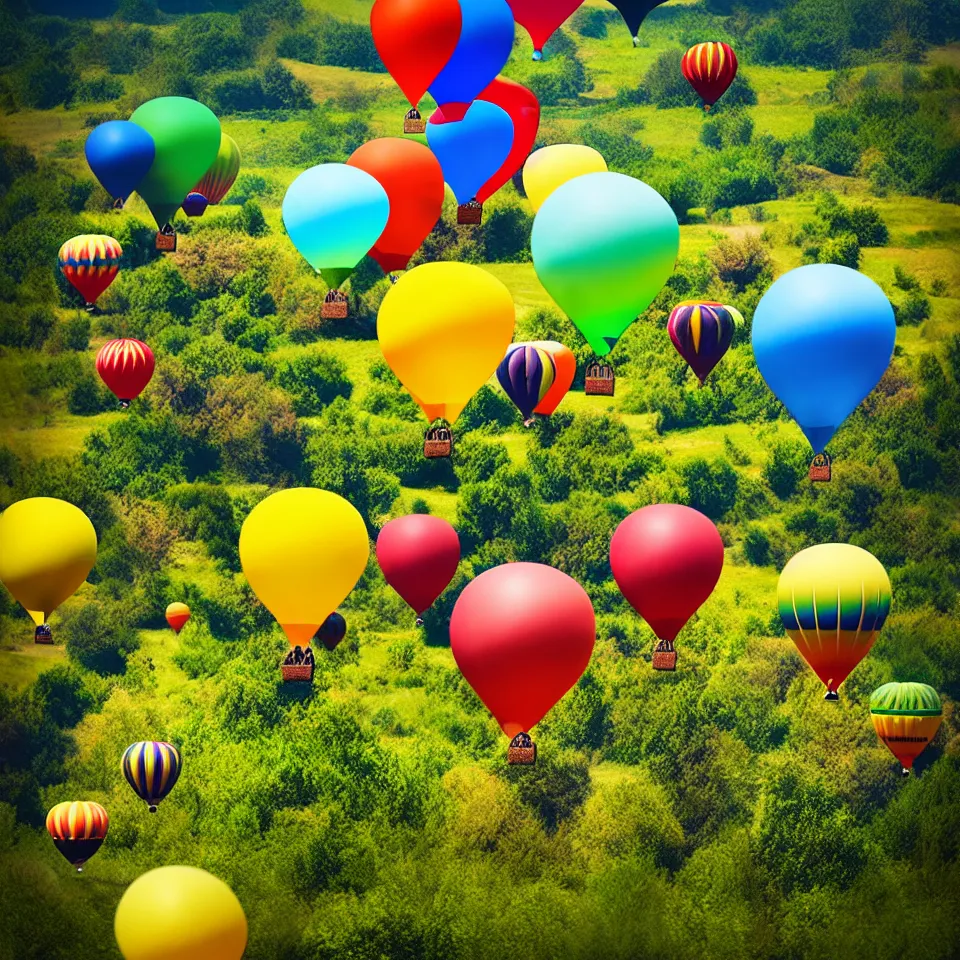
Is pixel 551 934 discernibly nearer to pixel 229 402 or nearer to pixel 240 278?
pixel 229 402

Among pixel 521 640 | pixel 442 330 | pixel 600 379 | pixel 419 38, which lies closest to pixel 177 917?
pixel 521 640

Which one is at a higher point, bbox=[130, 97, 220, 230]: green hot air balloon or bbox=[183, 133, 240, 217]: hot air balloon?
bbox=[183, 133, 240, 217]: hot air balloon

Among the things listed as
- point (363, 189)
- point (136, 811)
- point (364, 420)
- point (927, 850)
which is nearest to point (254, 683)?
point (136, 811)

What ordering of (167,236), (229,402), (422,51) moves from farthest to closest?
(229,402) < (167,236) < (422,51)

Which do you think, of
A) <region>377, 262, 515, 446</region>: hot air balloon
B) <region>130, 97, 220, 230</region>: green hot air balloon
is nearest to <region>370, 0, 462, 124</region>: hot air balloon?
<region>377, 262, 515, 446</region>: hot air balloon

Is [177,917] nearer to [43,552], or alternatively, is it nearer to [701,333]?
[43,552]

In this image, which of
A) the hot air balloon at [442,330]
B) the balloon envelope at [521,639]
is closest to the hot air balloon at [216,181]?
the hot air balloon at [442,330]

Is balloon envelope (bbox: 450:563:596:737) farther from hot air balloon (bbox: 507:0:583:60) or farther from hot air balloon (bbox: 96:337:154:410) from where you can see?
hot air balloon (bbox: 96:337:154:410)
